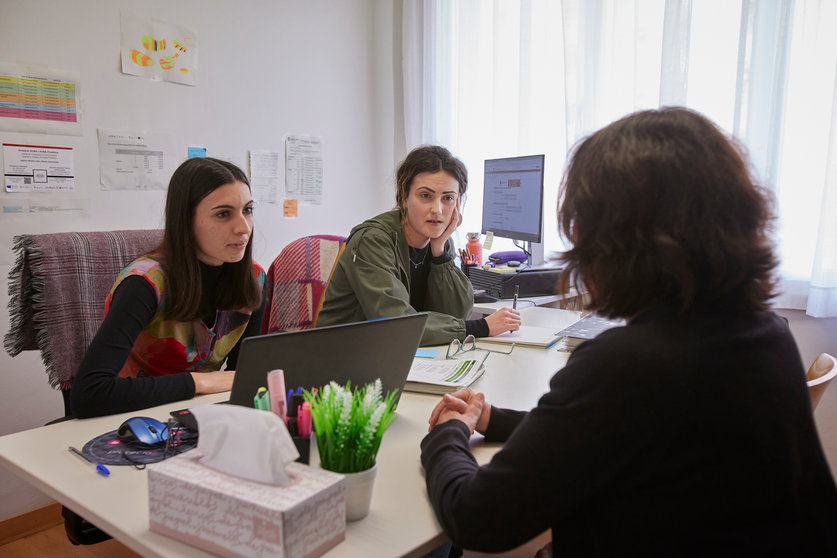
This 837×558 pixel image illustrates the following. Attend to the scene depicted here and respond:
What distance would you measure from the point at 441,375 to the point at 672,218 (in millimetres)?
857

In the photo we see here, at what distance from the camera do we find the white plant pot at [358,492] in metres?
0.84

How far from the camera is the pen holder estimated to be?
887 mm

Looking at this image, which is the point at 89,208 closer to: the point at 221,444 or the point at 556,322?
the point at 556,322

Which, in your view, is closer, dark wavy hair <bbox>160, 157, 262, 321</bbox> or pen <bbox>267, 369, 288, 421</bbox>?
pen <bbox>267, 369, 288, 421</bbox>

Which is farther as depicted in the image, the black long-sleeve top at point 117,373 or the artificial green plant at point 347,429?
the black long-sleeve top at point 117,373

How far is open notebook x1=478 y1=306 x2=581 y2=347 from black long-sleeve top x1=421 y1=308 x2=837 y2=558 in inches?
45.7

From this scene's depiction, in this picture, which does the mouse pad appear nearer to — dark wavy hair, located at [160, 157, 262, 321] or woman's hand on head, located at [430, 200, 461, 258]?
dark wavy hair, located at [160, 157, 262, 321]

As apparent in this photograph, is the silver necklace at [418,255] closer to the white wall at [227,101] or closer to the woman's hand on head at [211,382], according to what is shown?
the woman's hand on head at [211,382]

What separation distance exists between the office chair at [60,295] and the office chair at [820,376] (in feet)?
5.64

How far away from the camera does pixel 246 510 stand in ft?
2.37

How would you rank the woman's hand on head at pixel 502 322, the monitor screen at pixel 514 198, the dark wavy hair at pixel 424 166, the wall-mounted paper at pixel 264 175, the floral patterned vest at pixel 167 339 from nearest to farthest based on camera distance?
the floral patterned vest at pixel 167 339 < the woman's hand on head at pixel 502 322 < the dark wavy hair at pixel 424 166 < the monitor screen at pixel 514 198 < the wall-mounted paper at pixel 264 175

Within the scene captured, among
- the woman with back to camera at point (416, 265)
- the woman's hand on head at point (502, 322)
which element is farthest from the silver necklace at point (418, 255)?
the woman's hand on head at point (502, 322)

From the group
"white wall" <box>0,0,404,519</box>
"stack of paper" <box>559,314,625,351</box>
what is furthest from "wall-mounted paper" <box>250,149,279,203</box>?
"stack of paper" <box>559,314,625,351</box>

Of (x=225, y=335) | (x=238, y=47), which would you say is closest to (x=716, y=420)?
(x=225, y=335)
